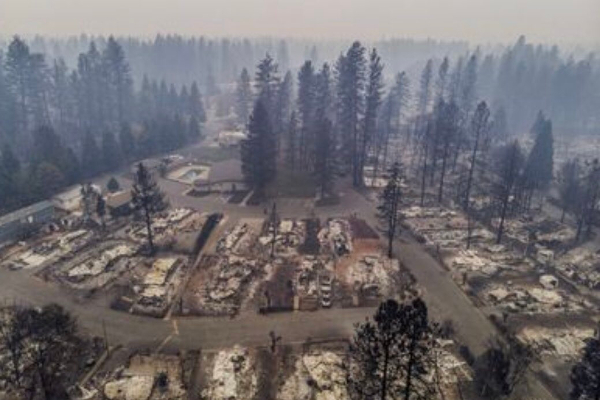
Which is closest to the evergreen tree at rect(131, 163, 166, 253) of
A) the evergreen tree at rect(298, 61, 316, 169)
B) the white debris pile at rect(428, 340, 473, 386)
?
the white debris pile at rect(428, 340, 473, 386)

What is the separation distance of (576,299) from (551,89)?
109m

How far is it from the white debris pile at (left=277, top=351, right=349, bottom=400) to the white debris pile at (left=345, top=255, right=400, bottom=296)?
35.1ft

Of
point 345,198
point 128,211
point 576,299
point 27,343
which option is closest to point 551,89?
point 345,198

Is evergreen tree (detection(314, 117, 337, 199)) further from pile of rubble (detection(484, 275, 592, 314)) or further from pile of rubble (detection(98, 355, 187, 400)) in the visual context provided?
pile of rubble (detection(98, 355, 187, 400))

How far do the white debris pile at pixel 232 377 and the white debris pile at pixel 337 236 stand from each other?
767 inches

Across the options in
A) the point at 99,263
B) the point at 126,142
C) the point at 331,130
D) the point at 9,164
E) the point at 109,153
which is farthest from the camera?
the point at 126,142

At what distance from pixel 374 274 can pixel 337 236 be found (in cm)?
931

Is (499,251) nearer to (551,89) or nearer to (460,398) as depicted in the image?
(460,398)

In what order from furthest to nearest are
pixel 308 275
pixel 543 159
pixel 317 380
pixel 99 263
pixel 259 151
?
pixel 543 159 → pixel 259 151 → pixel 99 263 → pixel 308 275 → pixel 317 380

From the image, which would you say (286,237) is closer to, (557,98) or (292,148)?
(292,148)

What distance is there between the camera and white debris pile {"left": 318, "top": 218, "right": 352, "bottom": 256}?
174 ft

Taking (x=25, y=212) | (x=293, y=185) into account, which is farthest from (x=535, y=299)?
(x=25, y=212)

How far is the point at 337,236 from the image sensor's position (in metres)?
56.2

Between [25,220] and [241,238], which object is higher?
[25,220]
